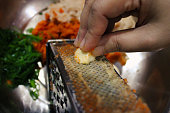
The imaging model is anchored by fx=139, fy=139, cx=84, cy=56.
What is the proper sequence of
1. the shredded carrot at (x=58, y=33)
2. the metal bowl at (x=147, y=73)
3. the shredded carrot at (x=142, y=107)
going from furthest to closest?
1. the shredded carrot at (x=58, y=33)
2. the metal bowl at (x=147, y=73)
3. the shredded carrot at (x=142, y=107)

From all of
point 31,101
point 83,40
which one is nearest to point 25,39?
point 31,101

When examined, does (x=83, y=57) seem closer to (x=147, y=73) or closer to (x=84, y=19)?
(x=84, y=19)

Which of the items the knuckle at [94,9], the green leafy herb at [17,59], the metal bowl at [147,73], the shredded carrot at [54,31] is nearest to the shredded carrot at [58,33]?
the shredded carrot at [54,31]

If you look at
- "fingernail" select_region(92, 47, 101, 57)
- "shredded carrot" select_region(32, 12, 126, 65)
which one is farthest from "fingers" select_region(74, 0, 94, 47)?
"shredded carrot" select_region(32, 12, 126, 65)

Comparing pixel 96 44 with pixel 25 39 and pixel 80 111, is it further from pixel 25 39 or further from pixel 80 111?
pixel 25 39

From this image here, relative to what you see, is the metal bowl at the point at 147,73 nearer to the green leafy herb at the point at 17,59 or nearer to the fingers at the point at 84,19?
the green leafy herb at the point at 17,59

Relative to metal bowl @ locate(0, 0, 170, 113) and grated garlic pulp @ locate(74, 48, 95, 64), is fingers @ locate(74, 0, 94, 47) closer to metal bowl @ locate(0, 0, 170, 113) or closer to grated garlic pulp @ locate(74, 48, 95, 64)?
grated garlic pulp @ locate(74, 48, 95, 64)
